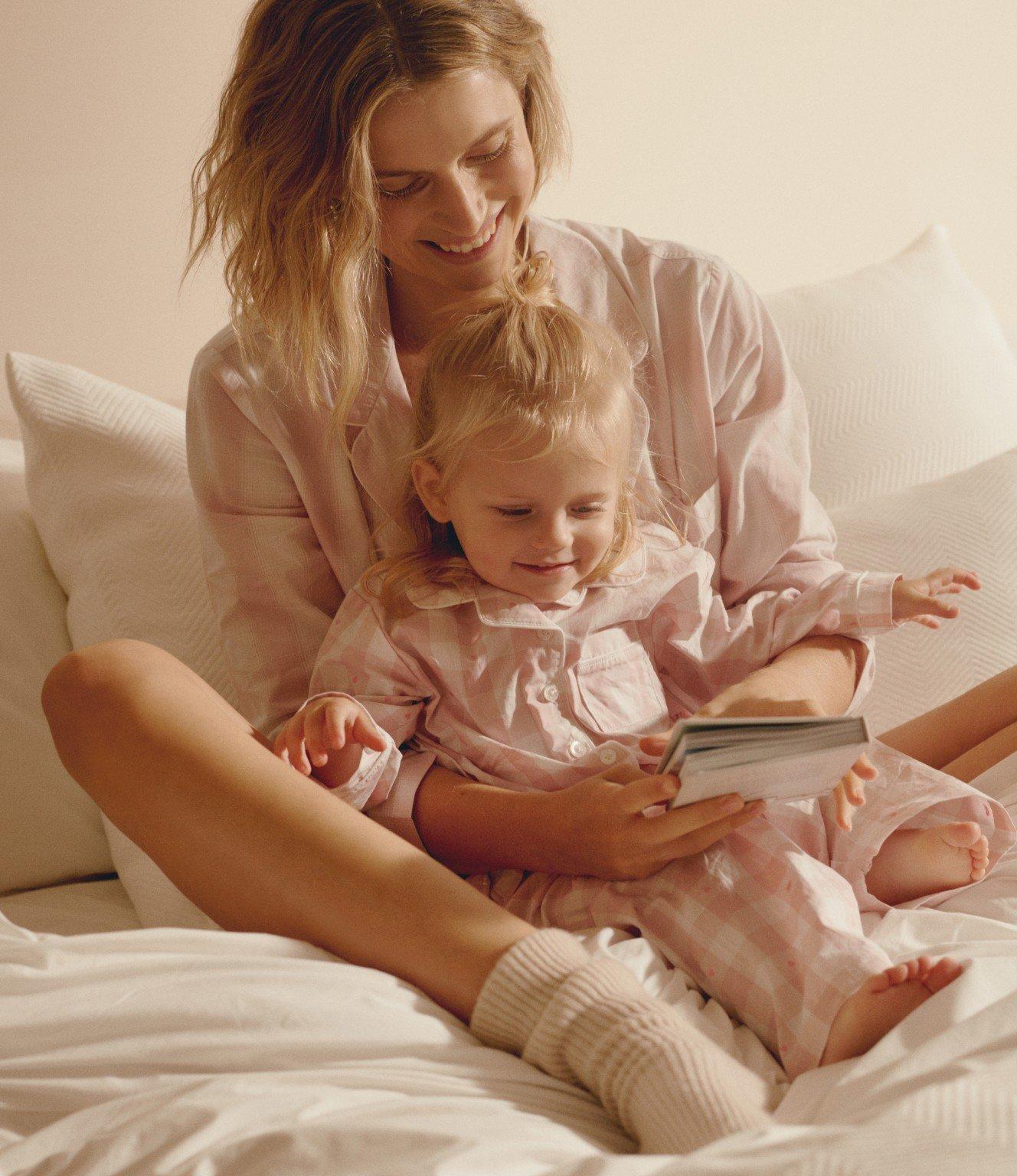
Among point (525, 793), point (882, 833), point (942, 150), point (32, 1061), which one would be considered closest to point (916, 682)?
point (882, 833)

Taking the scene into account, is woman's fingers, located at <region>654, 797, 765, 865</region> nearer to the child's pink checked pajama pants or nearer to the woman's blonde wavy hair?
the child's pink checked pajama pants

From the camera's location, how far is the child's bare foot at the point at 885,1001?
0.93 m

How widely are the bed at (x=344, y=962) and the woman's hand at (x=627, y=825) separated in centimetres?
7

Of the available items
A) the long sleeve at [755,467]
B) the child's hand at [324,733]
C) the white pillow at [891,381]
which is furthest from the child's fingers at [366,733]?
the white pillow at [891,381]

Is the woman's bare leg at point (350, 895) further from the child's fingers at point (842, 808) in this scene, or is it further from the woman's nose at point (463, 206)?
the woman's nose at point (463, 206)

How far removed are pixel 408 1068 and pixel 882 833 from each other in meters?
0.54

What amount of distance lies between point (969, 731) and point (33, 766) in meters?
1.07

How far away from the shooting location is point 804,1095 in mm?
906

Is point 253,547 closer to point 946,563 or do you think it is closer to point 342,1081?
point 342,1081

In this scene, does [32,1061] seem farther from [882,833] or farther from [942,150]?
[942,150]

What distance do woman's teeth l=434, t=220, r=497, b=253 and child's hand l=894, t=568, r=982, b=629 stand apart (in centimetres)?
55

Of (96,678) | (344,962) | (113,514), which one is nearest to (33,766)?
(113,514)

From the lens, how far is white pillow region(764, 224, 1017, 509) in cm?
182

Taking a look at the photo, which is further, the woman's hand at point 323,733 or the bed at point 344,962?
the woman's hand at point 323,733
